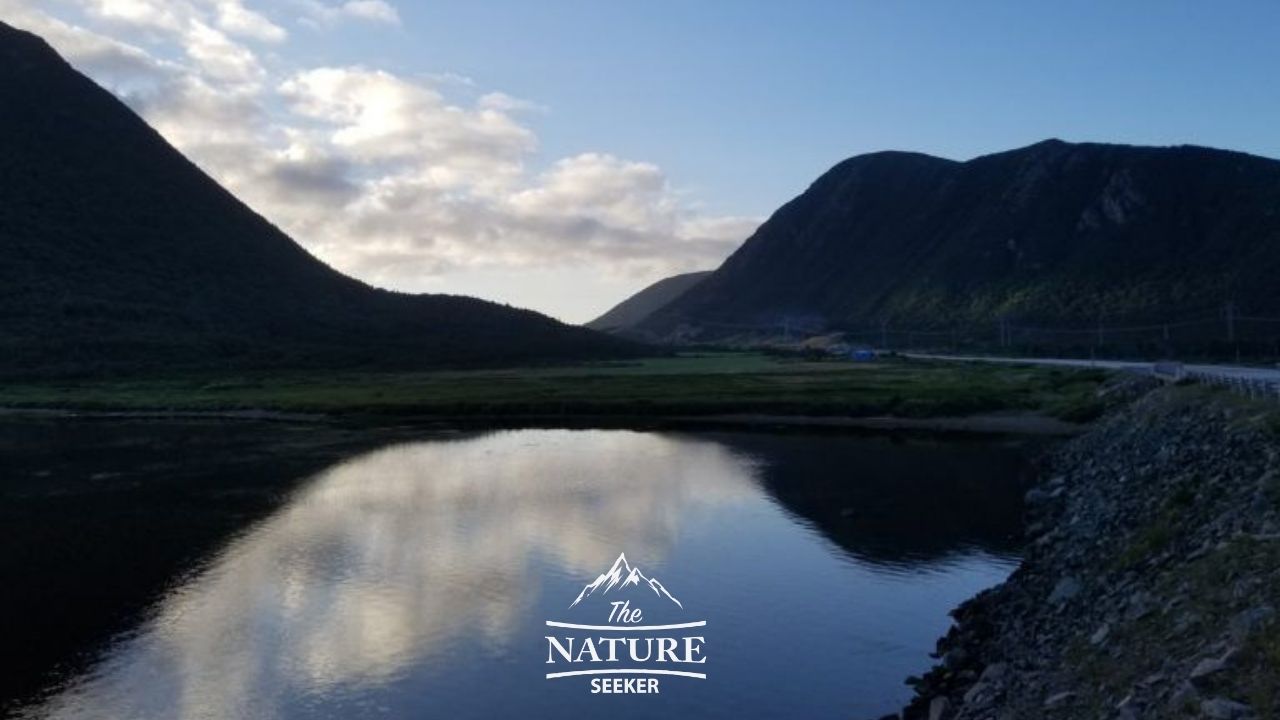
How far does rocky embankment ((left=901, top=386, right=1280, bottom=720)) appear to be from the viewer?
39.4ft

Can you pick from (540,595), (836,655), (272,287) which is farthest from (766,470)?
(272,287)

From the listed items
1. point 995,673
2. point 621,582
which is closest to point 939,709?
point 995,673

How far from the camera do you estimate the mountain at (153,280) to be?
373 feet

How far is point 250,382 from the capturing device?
3807 inches

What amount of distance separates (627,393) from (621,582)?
183ft

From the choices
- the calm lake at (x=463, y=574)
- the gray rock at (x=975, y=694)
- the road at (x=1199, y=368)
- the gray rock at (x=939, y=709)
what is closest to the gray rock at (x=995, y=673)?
the gray rock at (x=975, y=694)

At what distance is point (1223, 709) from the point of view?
35.5ft

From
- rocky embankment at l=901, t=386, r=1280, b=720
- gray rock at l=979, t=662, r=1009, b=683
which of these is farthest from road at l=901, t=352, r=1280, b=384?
gray rock at l=979, t=662, r=1009, b=683

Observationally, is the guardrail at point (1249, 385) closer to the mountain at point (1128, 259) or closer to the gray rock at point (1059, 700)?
the gray rock at point (1059, 700)

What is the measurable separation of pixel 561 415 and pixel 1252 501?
59.2 meters

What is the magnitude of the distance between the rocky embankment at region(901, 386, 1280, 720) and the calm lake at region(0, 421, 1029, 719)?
1548 mm

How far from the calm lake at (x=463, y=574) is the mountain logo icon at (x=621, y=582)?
0.31 m

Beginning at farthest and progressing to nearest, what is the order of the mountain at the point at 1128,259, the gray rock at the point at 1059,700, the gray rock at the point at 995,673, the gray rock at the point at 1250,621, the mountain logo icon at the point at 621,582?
1. the mountain at the point at 1128,259
2. the mountain logo icon at the point at 621,582
3. the gray rock at the point at 995,673
4. the gray rock at the point at 1059,700
5. the gray rock at the point at 1250,621

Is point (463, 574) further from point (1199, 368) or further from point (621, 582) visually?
point (1199, 368)
